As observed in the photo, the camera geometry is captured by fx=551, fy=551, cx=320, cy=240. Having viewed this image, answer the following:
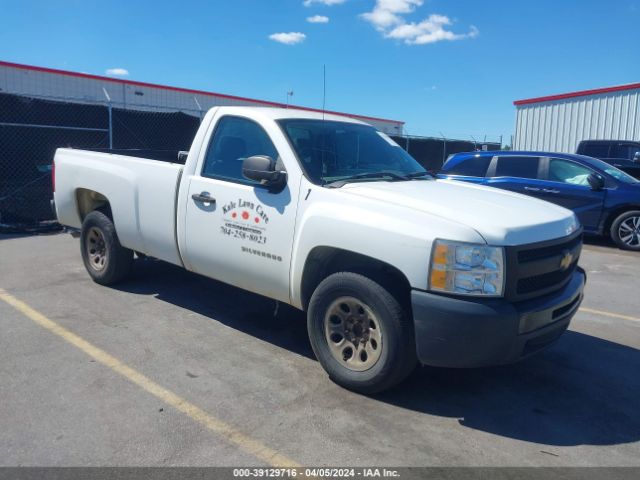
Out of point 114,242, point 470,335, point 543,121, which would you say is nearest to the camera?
point 470,335

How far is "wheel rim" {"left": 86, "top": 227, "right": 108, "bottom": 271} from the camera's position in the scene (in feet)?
20.2

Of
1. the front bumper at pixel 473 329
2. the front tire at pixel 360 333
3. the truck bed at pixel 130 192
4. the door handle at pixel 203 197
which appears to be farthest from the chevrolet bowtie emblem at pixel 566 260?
the truck bed at pixel 130 192

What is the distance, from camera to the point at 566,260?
153 inches

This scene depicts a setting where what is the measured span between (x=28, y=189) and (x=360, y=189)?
30.9 feet

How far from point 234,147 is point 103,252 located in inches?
94.8

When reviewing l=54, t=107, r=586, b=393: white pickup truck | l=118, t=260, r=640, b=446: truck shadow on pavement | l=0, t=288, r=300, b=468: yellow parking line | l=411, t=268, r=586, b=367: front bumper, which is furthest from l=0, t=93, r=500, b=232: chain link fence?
l=411, t=268, r=586, b=367: front bumper

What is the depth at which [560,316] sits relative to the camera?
376 cm

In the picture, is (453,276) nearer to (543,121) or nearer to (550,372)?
(550,372)

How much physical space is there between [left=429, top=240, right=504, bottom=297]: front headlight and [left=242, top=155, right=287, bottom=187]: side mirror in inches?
55.6

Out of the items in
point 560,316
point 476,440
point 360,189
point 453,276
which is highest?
point 360,189

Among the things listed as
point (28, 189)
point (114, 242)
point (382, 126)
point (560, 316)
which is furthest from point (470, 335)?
point (382, 126)

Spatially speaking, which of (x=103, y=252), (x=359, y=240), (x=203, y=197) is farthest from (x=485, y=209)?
(x=103, y=252)

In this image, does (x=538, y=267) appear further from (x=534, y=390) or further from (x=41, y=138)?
(x=41, y=138)

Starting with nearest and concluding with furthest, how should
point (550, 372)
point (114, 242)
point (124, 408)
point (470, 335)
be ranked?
point (470, 335)
point (124, 408)
point (550, 372)
point (114, 242)
